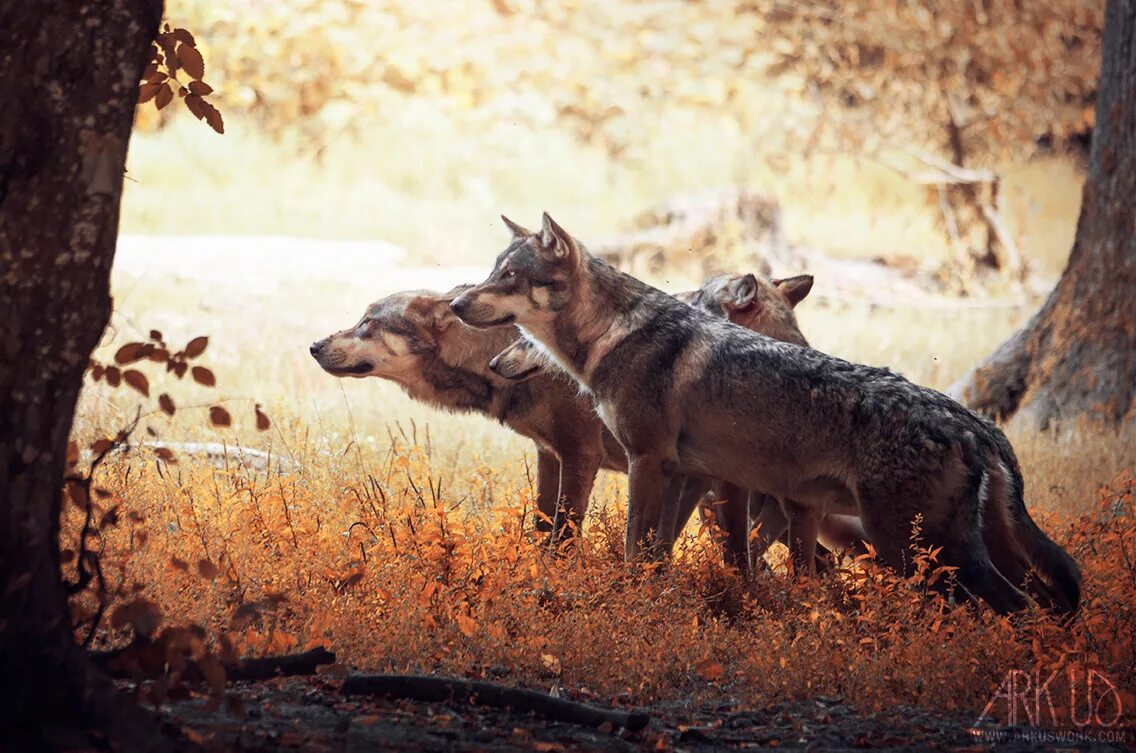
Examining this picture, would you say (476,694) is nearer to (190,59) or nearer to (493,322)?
(190,59)

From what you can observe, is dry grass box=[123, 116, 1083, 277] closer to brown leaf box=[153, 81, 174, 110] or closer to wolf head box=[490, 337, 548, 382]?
wolf head box=[490, 337, 548, 382]

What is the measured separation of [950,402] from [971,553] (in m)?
0.69

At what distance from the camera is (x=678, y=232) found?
16.5 metres

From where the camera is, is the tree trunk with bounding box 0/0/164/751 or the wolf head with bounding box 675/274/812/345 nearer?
the tree trunk with bounding box 0/0/164/751

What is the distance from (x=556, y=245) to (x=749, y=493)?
4.93ft

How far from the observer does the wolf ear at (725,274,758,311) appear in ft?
24.3

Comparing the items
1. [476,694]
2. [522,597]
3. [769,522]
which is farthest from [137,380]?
[769,522]

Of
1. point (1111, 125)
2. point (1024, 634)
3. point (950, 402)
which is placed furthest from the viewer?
point (1111, 125)

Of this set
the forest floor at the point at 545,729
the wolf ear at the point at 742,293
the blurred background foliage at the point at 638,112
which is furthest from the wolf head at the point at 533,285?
the blurred background foliage at the point at 638,112

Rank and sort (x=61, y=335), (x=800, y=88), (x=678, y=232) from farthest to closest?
1. (x=800, y=88)
2. (x=678, y=232)
3. (x=61, y=335)

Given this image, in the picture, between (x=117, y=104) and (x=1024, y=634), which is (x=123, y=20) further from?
(x=1024, y=634)

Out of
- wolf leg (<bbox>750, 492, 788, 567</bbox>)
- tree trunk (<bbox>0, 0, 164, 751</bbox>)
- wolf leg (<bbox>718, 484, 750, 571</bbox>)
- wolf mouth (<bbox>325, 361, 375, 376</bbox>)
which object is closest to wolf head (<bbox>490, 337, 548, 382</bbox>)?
wolf mouth (<bbox>325, 361, 375, 376</bbox>)

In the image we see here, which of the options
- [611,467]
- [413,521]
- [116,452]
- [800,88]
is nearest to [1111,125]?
[611,467]

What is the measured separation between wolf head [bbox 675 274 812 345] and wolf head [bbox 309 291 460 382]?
131cm
